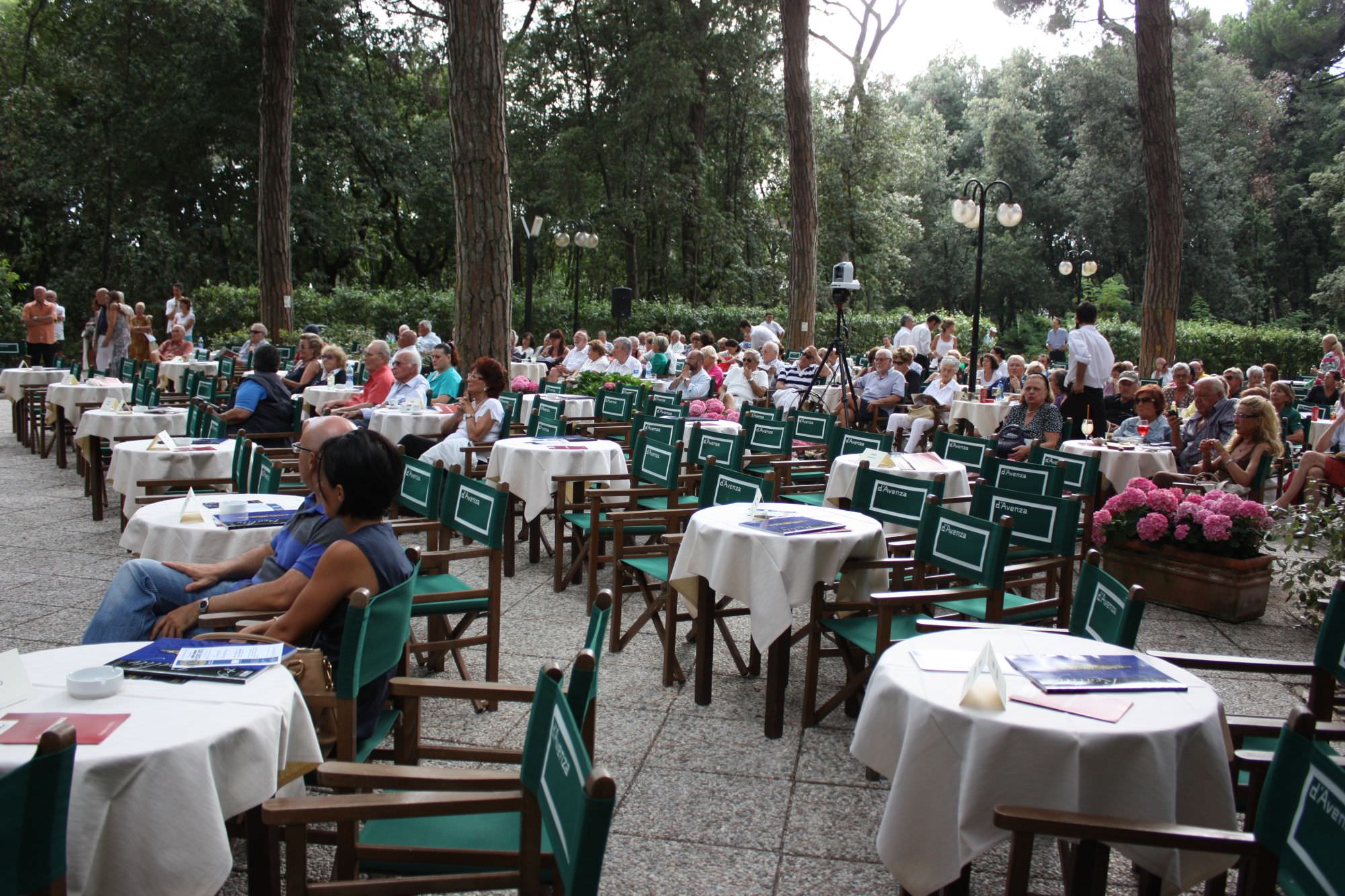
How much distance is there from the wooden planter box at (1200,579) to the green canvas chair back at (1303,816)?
4.44m

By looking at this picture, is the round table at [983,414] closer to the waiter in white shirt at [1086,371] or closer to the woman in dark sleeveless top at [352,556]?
the waiter in white shirt at [1086,371]

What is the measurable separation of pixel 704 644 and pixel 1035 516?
1667 mm

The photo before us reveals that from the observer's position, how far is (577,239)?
2303cm

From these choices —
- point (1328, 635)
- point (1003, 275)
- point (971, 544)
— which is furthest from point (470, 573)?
point (1003, 275)

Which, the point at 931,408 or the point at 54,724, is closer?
the point at 54,724

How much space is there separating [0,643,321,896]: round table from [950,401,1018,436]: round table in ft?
35.1

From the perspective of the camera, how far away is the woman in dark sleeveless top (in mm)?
3012

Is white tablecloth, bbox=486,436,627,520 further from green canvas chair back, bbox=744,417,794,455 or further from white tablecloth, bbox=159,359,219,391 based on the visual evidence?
white tablecloth, bbox=159,359,219,391

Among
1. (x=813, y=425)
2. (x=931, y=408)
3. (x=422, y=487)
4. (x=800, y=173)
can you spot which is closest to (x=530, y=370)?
(x=800, y=173)

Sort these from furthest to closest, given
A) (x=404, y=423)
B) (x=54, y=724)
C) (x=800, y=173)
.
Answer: (x=800, y=173) → (x=404, y=423) → (x=54, y=724)

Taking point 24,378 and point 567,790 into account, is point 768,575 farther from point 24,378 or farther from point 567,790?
point 24,378

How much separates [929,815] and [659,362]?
14007 mm

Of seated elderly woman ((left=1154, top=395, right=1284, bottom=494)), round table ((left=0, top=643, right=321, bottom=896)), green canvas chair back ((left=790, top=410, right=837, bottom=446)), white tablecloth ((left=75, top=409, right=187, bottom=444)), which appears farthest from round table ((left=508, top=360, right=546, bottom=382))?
round table ((left=0, top=643, right=321, bottom=896))

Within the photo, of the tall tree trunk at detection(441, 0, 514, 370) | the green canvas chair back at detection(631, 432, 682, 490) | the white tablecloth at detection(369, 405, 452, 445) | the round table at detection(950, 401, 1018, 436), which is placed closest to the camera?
the green canvas chair back at detection(631, 432, 682, 490)
